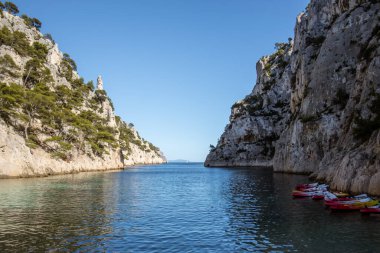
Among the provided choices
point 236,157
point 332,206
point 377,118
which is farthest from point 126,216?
point 236,157

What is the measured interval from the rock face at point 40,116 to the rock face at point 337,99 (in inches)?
2059

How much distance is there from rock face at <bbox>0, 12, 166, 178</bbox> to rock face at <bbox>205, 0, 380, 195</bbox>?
5231 centimetres

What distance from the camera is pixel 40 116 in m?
75.0

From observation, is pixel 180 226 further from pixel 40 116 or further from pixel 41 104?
pixel 40 116

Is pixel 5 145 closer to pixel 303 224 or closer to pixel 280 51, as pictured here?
pixel 303 224

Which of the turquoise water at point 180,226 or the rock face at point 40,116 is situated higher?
the rock face at point 40,116

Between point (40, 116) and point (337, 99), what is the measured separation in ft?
216

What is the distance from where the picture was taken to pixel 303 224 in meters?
22.3

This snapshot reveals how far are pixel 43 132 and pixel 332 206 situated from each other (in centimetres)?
6829

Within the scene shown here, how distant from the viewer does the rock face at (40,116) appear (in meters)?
60.9

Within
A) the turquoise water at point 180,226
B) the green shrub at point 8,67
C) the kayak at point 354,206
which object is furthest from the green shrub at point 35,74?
the kayak at point 354,206

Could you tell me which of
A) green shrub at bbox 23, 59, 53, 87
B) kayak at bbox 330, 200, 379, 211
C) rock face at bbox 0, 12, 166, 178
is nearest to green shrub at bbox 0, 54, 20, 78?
rock face at bbox 0, 12, 166, 178

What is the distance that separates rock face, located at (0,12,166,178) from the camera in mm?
60938

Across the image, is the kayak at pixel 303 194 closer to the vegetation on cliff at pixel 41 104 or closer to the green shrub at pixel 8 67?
the vegetation on cliff at pixel 41 104
